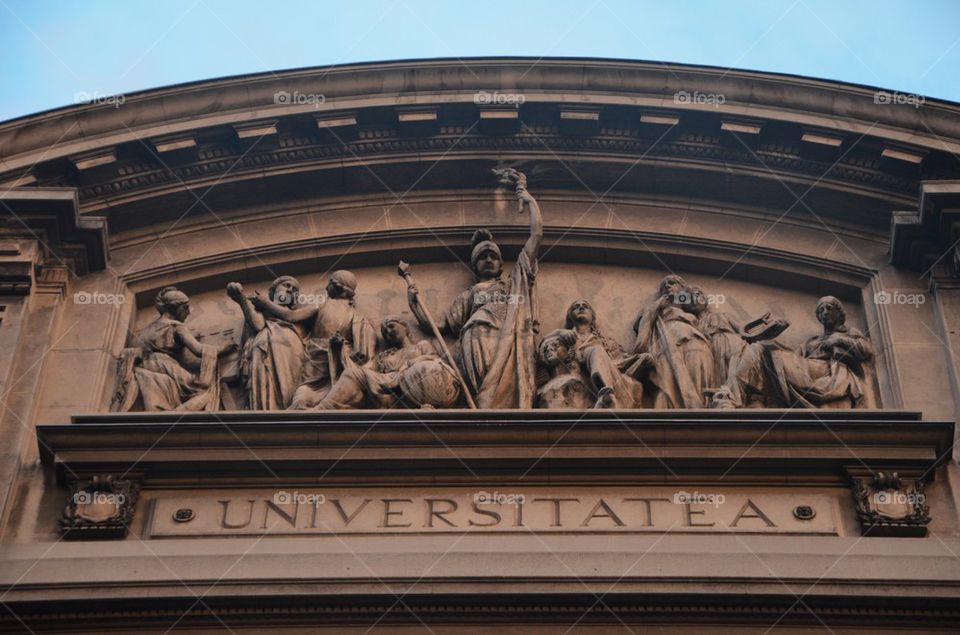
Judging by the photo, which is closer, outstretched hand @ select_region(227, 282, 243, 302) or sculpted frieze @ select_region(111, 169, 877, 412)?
sculpted frieze @ select_region(111, 169, 877, 412)

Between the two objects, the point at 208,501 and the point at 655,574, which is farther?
the point at 208,501

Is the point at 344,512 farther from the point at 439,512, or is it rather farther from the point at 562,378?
the point at 562,378

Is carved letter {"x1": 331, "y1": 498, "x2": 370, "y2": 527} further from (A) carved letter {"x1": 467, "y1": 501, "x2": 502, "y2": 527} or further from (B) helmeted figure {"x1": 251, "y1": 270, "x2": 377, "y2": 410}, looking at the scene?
(B) helmeted figure {"x1": 251, "y1": 270, "x2": 377, "y2": 410}

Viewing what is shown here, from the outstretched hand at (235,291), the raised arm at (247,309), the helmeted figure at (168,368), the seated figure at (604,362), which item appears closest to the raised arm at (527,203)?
the seated figure at (604,362)

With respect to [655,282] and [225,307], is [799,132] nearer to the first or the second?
[655,282]

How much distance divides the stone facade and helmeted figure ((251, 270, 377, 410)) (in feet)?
0.15

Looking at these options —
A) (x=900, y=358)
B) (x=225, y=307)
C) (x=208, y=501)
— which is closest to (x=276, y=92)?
(x=225, y=307)

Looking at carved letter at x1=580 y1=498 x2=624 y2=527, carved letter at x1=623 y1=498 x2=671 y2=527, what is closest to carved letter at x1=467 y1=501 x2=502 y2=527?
carved letter at x1=580 y1=498 x2=624 y2=527

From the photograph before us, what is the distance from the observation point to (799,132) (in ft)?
76.7

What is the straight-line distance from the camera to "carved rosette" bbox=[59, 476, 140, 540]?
1922cm

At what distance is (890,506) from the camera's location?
19.2 m

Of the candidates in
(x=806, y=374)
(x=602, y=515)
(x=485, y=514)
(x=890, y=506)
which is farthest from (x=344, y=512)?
(x=890, y=506)

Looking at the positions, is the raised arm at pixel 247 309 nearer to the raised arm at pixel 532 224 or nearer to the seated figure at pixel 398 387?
the seated figure at pixel 398 387

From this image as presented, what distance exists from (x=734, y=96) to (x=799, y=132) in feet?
2.98
